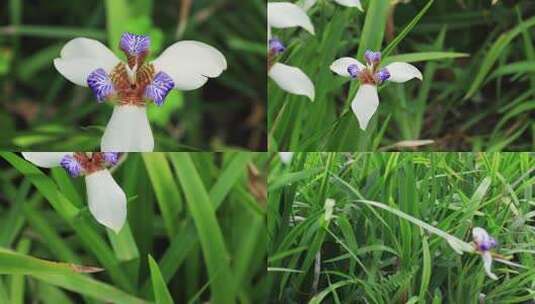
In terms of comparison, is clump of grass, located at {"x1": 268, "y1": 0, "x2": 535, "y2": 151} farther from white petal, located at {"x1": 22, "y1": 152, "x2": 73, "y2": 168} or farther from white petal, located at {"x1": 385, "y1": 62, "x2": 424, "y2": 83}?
white petal, located at {"x1": 22, "y1": 152, "x2": 73, "y2": 168}

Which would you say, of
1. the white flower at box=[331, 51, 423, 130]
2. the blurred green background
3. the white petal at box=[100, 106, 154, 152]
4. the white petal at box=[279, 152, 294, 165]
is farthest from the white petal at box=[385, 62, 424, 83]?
the blurred green background

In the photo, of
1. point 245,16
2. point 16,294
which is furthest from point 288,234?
point 245,16

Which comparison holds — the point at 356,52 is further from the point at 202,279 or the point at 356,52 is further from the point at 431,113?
the point at 202,279

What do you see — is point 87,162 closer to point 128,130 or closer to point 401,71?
point 128,130

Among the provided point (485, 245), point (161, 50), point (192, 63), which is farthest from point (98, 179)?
point (161, 50)

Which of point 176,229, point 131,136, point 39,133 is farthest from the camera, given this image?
point 39,133

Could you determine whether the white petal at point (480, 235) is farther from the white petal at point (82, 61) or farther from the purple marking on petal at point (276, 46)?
the white petal at point (82, 61)

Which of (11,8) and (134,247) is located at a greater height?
(11,8)
